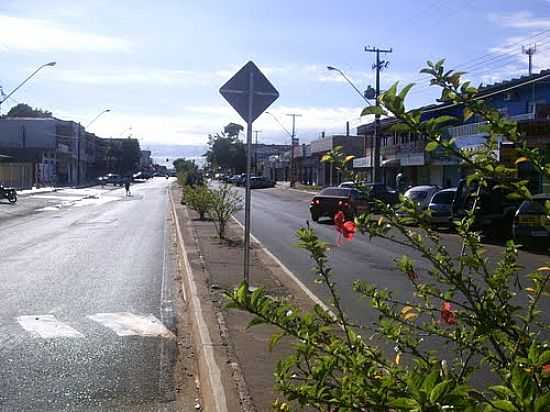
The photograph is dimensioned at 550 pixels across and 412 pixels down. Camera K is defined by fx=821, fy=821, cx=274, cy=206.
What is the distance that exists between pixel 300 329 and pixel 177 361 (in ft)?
17.6

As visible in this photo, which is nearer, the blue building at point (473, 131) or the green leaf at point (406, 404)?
the green leaf at point (406, 404)

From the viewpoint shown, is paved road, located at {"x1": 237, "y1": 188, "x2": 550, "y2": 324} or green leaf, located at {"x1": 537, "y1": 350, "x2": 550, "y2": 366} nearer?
green leaf, located at {"x1": 537, "y1": 350, "x2": 550, "y2": 366}

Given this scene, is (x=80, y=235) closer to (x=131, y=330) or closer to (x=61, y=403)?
(x=131, y=330)

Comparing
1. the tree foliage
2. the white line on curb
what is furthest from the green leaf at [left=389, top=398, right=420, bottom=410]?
the tree foliage

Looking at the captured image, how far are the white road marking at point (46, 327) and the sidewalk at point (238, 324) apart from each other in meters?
1.58

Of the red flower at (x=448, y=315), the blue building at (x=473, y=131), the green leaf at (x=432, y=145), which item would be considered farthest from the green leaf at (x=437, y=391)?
the blue building at (x=473, y=131)

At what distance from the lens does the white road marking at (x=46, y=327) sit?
9.34 metres

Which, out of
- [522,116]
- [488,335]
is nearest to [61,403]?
[488,335]

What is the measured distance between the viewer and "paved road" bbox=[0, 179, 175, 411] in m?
7.02

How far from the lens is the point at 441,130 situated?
2.92 metres

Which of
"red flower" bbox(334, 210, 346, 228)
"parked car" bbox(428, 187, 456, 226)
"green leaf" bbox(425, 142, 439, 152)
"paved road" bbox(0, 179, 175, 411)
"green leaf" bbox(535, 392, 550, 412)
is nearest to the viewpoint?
"green leaf" bbox(535, 392, 550, 412)

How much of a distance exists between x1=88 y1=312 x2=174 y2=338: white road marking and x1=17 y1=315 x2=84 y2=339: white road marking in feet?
1.55

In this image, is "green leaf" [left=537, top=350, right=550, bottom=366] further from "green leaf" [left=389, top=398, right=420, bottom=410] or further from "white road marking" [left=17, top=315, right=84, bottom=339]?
"white road marking" [left=17, top=315, right=84, bottom=339]

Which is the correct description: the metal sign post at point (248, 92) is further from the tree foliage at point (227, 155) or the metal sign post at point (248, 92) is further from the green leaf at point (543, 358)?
the tree foliage at point (227, 155)
